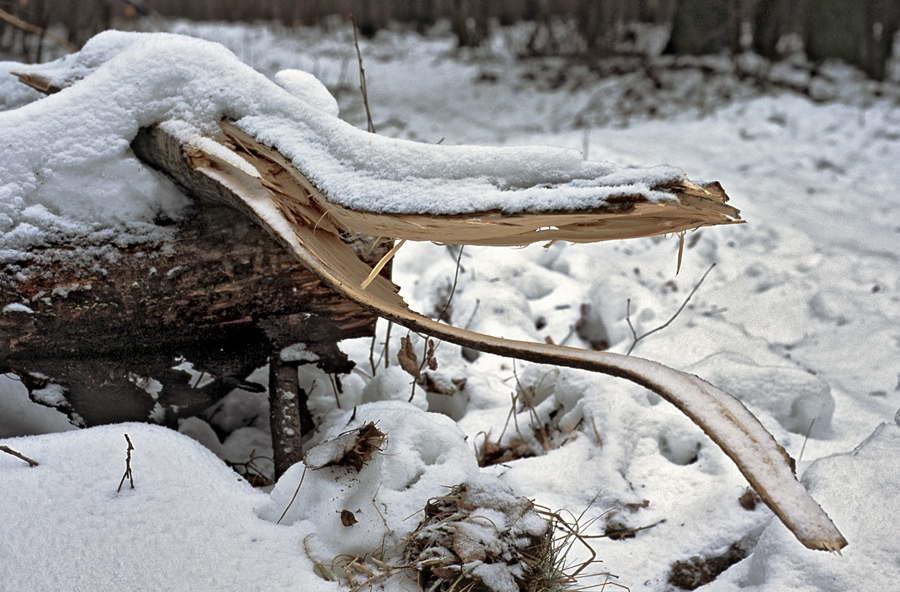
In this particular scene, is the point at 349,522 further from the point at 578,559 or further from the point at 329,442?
the point at 578,559

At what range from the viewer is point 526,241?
1300 mm

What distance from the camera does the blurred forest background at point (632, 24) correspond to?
5688mm

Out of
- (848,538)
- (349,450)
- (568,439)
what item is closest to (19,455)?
(349,450)

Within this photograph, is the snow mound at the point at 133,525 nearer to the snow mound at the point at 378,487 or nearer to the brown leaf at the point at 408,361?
the snow mound at the point at 378,487

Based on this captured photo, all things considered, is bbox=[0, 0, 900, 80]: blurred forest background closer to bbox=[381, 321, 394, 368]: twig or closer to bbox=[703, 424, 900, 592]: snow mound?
bbox=[381, 321, 394, 368]: twig

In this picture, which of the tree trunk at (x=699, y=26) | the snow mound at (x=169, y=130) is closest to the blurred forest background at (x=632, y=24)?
the tree trunk at (x=699, y=26)

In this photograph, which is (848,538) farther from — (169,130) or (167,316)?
(169,130)

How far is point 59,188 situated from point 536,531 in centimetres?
131

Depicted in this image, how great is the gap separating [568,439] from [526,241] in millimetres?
729

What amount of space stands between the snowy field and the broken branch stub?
1.04 feet

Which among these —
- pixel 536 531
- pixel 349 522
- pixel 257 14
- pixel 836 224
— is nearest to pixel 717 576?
pixel 536 531

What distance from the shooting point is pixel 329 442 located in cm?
134

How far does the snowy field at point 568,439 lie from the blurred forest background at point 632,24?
3.29 metres

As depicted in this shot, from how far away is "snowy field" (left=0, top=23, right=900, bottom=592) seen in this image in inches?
47.1
